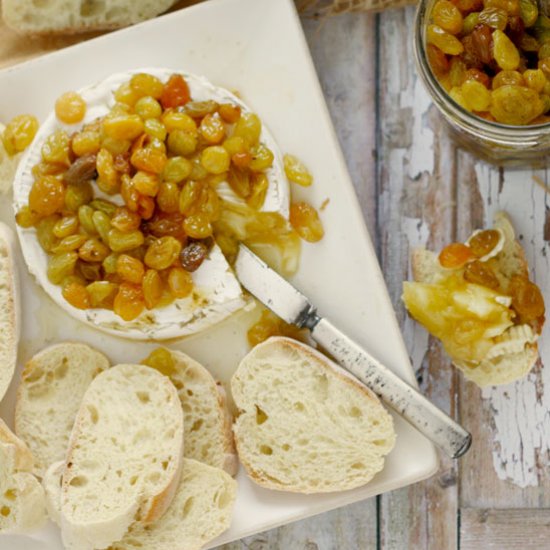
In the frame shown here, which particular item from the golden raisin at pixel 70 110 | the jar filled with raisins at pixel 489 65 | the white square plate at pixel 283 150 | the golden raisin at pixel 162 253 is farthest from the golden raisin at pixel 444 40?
the golden raisin at pixel 70 110

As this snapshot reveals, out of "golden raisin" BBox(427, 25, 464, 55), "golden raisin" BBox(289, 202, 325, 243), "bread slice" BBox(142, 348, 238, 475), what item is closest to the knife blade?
"golden raisin" BBox(289, 202, 325, 243)

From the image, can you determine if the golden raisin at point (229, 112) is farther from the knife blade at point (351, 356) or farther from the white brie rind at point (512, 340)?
the white brie rind at point (512, 340)

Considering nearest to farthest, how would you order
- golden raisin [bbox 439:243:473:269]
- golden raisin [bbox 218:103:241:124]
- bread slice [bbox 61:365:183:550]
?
bread slice [bbox 61:365:183:550], golden raisin [bbox 218:103:241:124], golden raisin [bbox 439:243:473:269]

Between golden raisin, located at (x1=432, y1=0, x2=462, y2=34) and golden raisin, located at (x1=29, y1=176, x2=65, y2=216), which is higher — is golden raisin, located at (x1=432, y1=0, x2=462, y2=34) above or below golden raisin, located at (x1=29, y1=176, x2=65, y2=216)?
above

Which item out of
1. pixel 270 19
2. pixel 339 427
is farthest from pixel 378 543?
pixel 270 19

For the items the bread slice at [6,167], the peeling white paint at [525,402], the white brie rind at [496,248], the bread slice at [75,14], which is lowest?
the peeling white paint at [525,402]

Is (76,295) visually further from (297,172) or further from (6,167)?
(297,172)

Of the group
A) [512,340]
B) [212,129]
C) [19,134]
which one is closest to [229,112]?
[212,129]

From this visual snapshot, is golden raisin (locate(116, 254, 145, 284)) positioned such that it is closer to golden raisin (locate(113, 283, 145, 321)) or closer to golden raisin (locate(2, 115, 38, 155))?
golden raisin (locate(113, 283, 145, 321))
